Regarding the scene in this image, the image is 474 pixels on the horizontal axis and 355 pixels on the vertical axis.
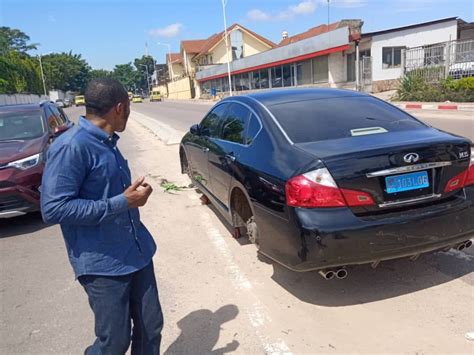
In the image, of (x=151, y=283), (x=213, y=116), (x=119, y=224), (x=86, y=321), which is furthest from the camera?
(x=213, y=116)

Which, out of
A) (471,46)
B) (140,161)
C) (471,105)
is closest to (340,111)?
(140,161)

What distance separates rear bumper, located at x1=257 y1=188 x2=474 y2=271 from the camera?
2896 millimetres

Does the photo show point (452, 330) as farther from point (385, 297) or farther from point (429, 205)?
point (429, 205)

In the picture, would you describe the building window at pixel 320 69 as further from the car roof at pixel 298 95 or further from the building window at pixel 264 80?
the car roof at pixel 298 95

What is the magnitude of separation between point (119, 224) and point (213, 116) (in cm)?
354

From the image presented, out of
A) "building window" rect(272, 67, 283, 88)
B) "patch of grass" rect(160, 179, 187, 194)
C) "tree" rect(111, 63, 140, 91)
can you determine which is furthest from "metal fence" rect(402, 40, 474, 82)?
"tree" rect(111, 63, 140, 91)

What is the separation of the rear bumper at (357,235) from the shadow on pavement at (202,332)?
67 centimetres

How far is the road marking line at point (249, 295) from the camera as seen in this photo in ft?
9.25

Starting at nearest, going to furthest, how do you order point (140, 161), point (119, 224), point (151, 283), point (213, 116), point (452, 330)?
point (119, 224) → point (151, 283) → point (452, 330) → point (213, 116) → point (140, 161)

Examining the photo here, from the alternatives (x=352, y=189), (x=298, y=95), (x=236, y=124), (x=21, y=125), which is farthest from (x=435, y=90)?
(x=352, y=189)

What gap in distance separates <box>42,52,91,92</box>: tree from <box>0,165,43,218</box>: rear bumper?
8541cm

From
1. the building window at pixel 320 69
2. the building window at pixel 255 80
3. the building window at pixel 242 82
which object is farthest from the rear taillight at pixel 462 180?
the building window at pixel 242 82

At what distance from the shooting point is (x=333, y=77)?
29.5 metres

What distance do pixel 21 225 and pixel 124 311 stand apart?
4613 millimetres
